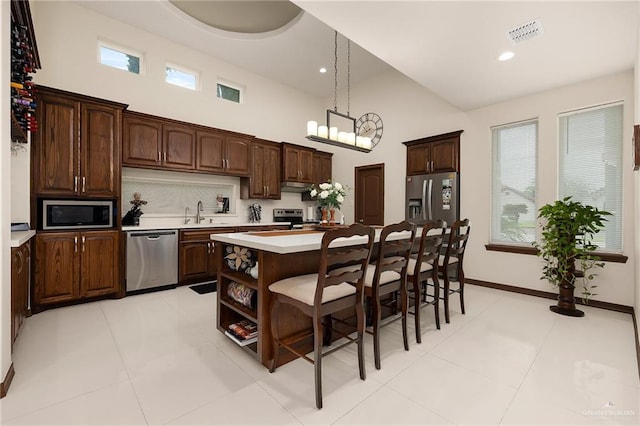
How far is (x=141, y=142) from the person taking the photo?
12.9 ft

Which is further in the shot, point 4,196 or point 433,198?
point 433,198

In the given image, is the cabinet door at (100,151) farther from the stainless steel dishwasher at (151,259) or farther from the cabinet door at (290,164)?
the cabinet door at (290,164)

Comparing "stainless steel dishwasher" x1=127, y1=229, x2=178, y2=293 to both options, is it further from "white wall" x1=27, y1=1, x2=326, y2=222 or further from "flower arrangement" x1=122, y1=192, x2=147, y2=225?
"white wall" x1=27, y1=1, x2=326, y2=222

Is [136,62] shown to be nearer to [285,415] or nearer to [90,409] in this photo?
[90,409]

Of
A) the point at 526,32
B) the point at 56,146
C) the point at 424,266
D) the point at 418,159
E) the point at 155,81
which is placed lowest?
the point at 424,266

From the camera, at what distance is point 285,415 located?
5.13 feet

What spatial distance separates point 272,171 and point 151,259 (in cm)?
262

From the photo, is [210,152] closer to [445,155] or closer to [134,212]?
[134,212]

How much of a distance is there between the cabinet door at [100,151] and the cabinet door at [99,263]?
1.74ft

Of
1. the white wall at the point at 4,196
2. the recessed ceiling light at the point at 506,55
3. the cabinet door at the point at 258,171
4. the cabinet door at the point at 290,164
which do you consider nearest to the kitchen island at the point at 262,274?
the white wall at the point at 4,196

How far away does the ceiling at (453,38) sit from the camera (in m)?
2.29

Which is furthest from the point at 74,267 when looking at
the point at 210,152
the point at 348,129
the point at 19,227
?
the point at 348,129

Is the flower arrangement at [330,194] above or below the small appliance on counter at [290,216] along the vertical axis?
above

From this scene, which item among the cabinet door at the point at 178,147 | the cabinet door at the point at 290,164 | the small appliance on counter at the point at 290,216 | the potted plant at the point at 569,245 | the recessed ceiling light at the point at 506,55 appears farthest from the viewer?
the small appliance on counter at the point at 290,216
